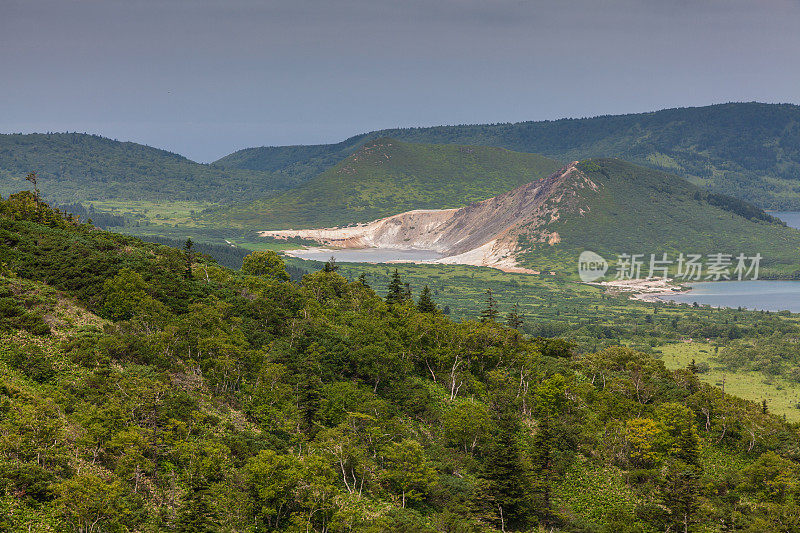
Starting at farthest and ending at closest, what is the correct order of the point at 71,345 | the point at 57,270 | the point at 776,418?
the point at 776,418, the point at 57,270, the point at 71,345

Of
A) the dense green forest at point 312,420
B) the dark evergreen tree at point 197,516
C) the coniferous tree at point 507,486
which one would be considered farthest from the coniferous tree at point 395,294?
the dark evergreen tree at point 197,516

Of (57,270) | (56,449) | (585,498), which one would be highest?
(57,270)

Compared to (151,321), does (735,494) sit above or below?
below

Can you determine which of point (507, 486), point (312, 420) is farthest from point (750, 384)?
point (312, 420)

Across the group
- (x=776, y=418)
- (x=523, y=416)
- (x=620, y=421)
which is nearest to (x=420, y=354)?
(x=523, y=416)

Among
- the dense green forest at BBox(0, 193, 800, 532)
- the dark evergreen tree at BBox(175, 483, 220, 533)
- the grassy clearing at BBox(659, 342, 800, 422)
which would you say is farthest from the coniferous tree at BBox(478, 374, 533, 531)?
the grassy clearing at BBox(659, 342, 800, 422)

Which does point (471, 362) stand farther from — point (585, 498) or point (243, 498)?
point (243, 498)

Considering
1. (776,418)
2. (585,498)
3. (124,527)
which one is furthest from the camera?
(776,418)
